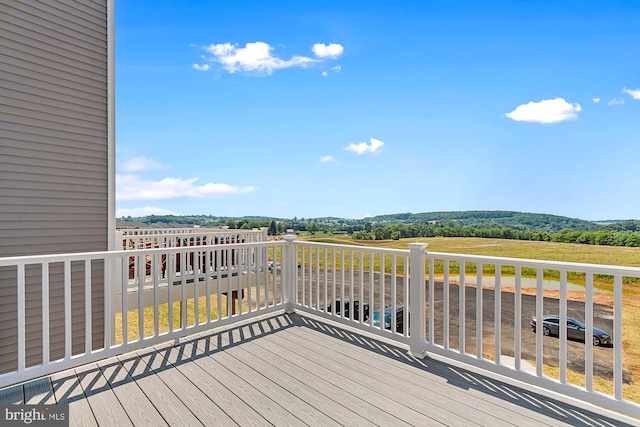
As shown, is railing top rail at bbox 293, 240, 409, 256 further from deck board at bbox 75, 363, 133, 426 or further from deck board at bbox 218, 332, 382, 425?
deck board at bbox 75, 363, 133, 426

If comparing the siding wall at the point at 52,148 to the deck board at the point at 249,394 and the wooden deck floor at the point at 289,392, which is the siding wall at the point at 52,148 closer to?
the wooden deck floor at the point at 289,392

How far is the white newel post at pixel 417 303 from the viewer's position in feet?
9.29

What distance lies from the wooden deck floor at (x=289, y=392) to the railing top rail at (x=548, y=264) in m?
0.87

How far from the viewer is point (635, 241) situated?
311 inches

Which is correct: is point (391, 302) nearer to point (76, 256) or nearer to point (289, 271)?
point (289, 271)

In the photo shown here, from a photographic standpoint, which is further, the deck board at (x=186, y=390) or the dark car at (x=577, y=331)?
the dark car at (x=577, y=331)

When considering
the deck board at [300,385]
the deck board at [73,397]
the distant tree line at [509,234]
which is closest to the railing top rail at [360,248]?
the deck board at [300,385]

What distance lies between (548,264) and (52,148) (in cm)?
552

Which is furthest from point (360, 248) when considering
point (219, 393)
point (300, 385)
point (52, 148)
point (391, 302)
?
point (52, 148)

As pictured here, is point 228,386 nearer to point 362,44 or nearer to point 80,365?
point 80,365

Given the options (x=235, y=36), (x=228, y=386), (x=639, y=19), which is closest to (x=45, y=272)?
(x=228, y=386)

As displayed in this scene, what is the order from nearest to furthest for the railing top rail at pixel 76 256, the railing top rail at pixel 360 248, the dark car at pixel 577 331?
the railing top rail at pixel 76 256
the railing top rail at pixel 360 248
the dark car at pixel 577 331

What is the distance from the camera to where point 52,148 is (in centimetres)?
423

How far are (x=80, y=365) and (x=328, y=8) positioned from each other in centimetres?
950
